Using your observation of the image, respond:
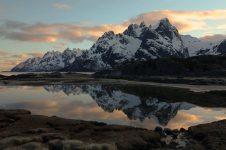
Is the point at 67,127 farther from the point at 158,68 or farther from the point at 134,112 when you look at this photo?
the point at 158,68

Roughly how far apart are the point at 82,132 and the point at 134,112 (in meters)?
25.3

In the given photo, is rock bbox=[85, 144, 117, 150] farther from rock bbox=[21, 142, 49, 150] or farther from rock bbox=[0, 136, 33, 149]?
rock bbox=[0, 136, 33, 149]

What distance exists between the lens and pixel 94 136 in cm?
3759

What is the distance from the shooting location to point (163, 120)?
53.9 metres

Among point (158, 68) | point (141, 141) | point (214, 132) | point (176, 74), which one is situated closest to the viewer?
point (141, 141)

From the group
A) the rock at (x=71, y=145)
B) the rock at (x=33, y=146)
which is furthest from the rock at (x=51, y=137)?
the rock at (x=33, y=146)

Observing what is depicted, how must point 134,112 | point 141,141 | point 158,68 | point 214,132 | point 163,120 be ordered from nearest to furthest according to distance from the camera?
point 141,141
point 214,132
point 163,120
point 134,112
point 158,68

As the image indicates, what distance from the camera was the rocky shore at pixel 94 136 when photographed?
31.3 meters

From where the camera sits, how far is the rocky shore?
31.3 meters

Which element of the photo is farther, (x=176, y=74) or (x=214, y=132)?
(x=176, y=74)

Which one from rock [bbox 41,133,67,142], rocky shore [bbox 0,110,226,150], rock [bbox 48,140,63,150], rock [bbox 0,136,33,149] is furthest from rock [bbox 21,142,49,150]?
rock [bbox 41,133,67,142]

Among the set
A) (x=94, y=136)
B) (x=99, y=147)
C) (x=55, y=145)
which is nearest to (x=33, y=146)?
(x=55, y=145)

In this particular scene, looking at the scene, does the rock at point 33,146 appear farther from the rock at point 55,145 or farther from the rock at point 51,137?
the rock at point 51,137

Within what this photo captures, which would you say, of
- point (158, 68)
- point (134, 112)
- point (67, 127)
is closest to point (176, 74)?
point (158, 68)
